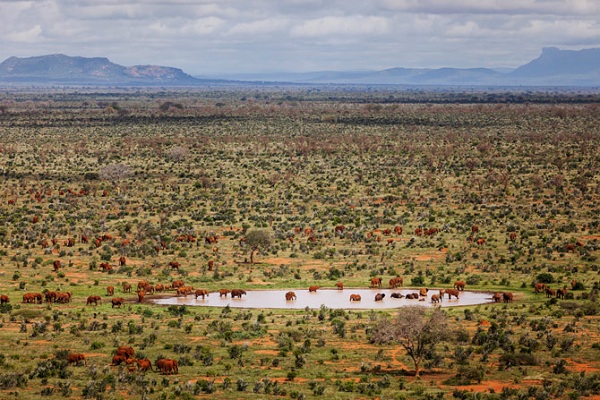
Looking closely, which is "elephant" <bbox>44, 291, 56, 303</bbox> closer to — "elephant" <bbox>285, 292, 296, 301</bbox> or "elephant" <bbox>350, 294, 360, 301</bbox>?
"elephant" <bbox>285, 292, 296, 301</bbox>

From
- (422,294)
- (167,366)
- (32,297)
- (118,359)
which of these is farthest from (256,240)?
(167,366)

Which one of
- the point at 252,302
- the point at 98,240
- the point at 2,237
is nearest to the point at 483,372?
the point at 252,302

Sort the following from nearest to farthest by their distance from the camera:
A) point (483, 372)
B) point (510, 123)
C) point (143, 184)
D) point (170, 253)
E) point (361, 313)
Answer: point (483, 372)
point (361, 313)
point (170, 253)
point (143, 184)
point (510, 123)

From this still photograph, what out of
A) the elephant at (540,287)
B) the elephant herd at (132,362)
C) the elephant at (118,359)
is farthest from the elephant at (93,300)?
the elephant at (540,287)

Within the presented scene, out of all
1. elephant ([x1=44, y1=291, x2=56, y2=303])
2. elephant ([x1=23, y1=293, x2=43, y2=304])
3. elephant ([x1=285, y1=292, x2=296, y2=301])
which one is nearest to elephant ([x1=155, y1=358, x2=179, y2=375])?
elephant ([x1=44, y1=291, x2=56, y2=303])

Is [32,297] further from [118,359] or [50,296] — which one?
[118,359]

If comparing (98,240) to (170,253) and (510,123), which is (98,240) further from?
(510,123)

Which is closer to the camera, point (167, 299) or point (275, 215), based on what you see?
point (167, 299)
